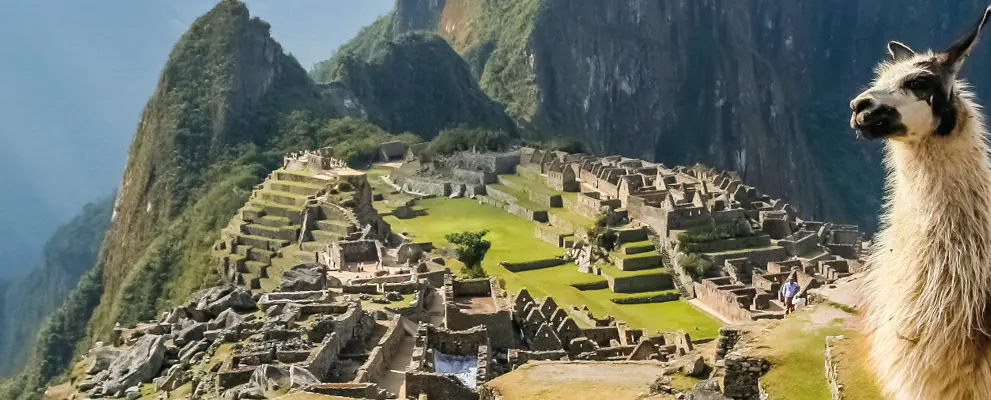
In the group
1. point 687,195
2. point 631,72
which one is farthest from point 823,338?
point 631,72

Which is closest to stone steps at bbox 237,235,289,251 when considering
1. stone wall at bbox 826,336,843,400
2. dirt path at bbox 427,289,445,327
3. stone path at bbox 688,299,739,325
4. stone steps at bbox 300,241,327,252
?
stone steps at bbox 300,241,327,252

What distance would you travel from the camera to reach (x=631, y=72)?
478 feet

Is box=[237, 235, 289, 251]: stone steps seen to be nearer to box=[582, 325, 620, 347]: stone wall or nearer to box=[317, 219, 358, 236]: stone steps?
box=[317, 219, 358, 236]: stone steps

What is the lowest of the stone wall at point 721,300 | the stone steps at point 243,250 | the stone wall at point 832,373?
the stone wall at point 721,300

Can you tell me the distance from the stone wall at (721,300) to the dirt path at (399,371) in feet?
48.0

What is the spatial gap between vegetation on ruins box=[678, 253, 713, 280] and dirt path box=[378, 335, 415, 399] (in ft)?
67.5

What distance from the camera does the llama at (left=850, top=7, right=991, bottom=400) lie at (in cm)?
454

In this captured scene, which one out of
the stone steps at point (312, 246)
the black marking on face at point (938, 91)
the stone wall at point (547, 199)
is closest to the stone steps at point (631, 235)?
the stone wall at point (547, 199)

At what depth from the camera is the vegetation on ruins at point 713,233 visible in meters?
37.1

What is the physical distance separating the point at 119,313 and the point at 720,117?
11478 cm

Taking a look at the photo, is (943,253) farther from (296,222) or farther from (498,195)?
(498,195)

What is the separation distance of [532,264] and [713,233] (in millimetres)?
7364

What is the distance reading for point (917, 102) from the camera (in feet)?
14.9

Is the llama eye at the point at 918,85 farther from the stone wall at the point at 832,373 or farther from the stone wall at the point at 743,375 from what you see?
the stone wall at the point at 743,375
